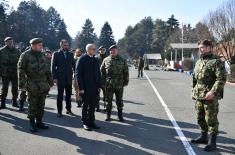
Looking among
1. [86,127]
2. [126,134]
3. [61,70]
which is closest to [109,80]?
[61,70]

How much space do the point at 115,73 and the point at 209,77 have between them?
344 cm

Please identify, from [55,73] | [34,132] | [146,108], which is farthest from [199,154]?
A: [146,108]

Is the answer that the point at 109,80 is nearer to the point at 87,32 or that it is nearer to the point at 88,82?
the point at 88,82

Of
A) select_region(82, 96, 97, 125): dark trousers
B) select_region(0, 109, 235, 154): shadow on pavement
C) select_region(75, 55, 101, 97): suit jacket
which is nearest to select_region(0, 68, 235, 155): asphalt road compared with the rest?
select_region(0, 109, 235, 154): shadow on pavement

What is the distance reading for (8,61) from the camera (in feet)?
39.0

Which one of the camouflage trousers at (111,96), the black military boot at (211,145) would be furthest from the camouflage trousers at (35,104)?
the black military boot at (211,145)

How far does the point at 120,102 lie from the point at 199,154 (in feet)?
12.2

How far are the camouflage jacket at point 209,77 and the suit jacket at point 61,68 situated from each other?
→ 4356mm

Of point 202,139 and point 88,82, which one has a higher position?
point 88,82

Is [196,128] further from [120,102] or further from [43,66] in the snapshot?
[43,66]

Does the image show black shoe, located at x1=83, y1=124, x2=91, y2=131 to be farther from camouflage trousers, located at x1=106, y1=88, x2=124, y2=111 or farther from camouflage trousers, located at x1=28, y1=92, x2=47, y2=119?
camouflage trousers, located at x1=106, y1=88, x2=124, y2=111

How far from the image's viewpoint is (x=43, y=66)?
9.02m

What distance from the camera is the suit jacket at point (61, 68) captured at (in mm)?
10914

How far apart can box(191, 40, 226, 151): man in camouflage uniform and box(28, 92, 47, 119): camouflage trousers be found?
3514 millimetres
